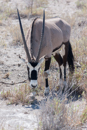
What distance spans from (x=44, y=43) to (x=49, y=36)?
0.92 ft

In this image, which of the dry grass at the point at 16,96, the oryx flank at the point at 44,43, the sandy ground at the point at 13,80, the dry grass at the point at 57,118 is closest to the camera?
the dry grass at the point at 57,118

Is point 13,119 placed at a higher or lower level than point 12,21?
higher

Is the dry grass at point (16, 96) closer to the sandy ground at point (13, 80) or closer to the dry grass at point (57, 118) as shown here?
the sandy ground at point (13, 80)

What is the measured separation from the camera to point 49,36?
4.49 meters

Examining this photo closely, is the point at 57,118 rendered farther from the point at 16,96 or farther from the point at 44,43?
the point at 44,43

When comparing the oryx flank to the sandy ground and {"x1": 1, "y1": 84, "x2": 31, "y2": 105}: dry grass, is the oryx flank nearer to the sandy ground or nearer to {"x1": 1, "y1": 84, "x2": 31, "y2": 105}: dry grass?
the sandy ground

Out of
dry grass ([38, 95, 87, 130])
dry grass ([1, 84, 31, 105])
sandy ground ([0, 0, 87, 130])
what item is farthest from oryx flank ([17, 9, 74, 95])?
dry grass ([38, 95, 87, 130])

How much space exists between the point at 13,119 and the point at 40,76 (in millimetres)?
1940

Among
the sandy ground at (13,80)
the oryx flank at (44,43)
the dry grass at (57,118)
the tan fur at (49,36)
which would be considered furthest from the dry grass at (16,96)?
the dry grass at (57,118)

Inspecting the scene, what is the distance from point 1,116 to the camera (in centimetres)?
341

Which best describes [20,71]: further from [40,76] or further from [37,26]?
Result: [37,26]

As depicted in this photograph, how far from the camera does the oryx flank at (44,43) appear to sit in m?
3.73

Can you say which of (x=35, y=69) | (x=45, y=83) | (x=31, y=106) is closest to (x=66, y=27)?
(x=45, y=83)

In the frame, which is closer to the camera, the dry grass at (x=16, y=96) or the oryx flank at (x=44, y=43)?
the oryx flank at (x=44, y=43)
